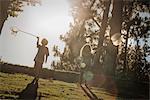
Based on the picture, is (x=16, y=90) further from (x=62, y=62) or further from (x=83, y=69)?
A: (x=62, y=62)

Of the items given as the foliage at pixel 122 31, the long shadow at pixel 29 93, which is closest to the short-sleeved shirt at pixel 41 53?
the long shadow at pixel 29 93

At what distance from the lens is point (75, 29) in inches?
1747

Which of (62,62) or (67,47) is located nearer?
(67,47)

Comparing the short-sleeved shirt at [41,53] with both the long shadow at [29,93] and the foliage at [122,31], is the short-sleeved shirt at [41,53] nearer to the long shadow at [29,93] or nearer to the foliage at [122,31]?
the long shadow at [29,93]

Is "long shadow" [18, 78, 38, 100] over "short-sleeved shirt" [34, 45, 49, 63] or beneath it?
beneath

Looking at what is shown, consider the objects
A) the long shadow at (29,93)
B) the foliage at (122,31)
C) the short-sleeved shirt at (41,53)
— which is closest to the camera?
the long shadow at (29,93)

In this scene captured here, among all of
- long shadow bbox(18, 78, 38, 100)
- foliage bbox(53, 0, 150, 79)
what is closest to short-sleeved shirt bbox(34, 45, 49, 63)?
long shadow bbox(18, 78, 38, 100)

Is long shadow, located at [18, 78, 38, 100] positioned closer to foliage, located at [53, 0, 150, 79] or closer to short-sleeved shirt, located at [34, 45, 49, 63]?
short-sleeved shirt, located at [34, 45, 49, 63]

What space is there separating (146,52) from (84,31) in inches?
328

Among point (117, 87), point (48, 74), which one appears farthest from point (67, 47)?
point (117, 87)

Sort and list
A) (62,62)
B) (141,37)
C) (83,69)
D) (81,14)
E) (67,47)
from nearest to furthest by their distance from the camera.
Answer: (83,69) < (81,14) < (141,37) < (67,47) < (62,62)

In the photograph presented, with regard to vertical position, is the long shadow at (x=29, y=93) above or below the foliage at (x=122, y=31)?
below

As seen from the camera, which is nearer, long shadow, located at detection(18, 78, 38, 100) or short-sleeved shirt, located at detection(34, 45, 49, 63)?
long shadow, located at detection(18, 78, 38, 100)

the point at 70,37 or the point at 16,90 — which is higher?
the point at 70,37
